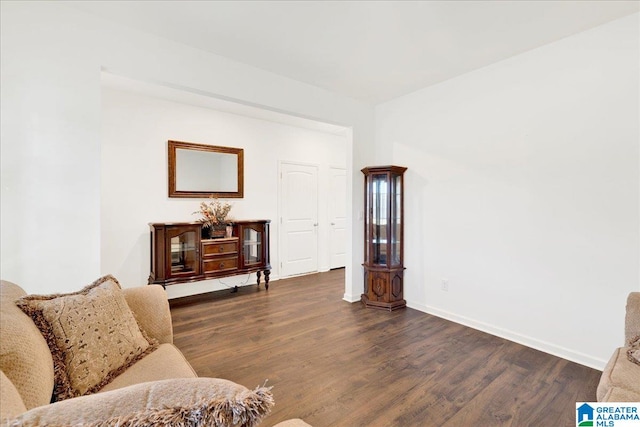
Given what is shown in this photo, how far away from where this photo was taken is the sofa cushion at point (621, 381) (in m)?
1.32

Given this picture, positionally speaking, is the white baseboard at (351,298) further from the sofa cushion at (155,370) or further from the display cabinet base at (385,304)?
the sofa cushion at (155,370)

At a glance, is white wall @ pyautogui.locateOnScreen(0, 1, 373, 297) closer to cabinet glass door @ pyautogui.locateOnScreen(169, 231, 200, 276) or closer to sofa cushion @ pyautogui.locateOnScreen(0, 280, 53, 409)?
sofa cushion @ pyautogui.locateOnScreen(0, 280, 53, 409)

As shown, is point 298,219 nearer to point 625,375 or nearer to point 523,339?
point 523,339

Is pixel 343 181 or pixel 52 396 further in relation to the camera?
pixel 343 181

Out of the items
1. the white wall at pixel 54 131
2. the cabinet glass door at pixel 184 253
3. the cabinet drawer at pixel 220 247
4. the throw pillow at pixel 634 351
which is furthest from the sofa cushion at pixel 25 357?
the cabinet drawer at pixel 220 247

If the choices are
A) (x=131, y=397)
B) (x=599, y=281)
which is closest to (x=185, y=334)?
(x=131, y=397)

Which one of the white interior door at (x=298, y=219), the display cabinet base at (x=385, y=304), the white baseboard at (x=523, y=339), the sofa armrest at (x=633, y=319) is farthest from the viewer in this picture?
the white interior door at (x=298, y=219)

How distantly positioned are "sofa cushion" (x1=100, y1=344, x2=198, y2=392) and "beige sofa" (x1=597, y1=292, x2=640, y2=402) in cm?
189

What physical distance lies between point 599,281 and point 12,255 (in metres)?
4.31

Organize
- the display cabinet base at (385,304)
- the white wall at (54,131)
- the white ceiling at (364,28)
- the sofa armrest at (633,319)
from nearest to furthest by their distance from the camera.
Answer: the sofa armrest at (633,319) < the white wall at (54,131) < the white ceiling at (364,28) < the display cabinet base at (385,304)

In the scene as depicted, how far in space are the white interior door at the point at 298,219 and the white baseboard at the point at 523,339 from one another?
2397mm

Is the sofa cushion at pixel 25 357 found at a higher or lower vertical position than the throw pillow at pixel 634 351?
higher

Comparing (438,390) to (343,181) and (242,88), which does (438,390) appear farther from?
(343,181)

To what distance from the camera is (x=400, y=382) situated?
2.17m
